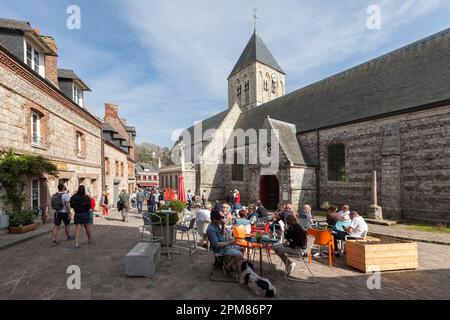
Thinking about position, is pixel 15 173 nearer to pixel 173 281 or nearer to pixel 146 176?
pixel 173 281

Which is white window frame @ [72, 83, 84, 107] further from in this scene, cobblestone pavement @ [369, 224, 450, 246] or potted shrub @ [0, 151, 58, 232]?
cobblestone pavement @ [369, 224, 450, 246]

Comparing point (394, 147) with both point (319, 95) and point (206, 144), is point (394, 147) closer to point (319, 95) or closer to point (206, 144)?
point (319, 95)

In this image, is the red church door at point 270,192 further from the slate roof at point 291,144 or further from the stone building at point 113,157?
the stone building at point 113,157

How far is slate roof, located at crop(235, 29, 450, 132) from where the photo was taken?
38.2ft

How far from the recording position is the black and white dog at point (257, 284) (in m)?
3.82

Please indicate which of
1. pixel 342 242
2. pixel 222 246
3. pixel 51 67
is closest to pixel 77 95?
pixel 51 67

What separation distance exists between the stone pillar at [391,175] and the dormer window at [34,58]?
55.0 ft

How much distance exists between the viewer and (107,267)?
497cm

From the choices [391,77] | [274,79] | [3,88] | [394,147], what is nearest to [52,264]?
[3,88]

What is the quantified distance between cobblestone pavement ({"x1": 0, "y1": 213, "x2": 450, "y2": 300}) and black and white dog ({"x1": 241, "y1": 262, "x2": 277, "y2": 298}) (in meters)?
0.13

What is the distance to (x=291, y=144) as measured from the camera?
628 inches

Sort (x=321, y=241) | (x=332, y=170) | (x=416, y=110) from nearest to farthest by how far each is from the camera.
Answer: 1. (x=321, y=241)
2. (x=416, y=110)
3. (x=332, y=170)

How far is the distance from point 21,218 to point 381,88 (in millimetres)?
18239
